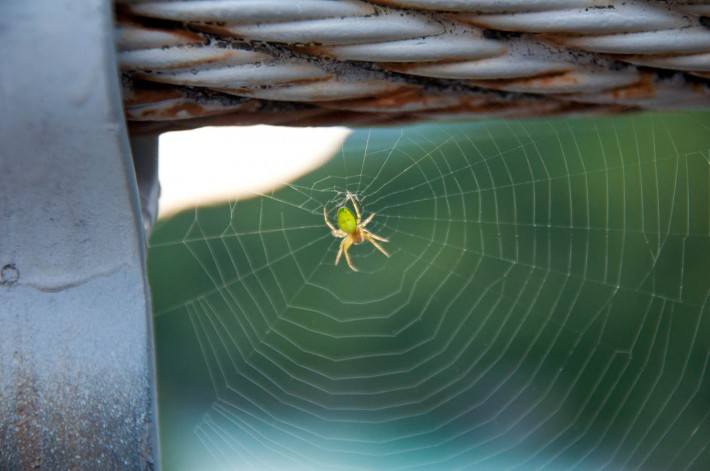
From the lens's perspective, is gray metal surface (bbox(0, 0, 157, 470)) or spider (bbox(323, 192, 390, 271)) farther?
spider (bbox(323, 192, 390, 271))

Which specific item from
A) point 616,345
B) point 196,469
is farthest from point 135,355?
point 616,345

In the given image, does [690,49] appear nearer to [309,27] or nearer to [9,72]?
[309,27]

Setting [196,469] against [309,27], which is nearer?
[309,27]

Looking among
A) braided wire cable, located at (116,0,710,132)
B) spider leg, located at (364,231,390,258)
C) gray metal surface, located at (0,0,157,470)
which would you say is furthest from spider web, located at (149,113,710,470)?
gray metal surface, located at (0,0,157,470)

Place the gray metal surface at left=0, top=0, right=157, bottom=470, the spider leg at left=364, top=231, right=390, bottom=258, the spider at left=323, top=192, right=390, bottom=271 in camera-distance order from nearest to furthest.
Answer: the gray metal surface at left=0, top=0, right=157, bottom=470
the spider at left=323, top=192, right=390, bottom=271
the spider leg at left=364, top=231, right=390, bottom=258

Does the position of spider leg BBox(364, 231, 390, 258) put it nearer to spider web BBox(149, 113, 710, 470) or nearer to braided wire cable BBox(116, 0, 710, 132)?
spider web BBox(149, 113, 710, 470)

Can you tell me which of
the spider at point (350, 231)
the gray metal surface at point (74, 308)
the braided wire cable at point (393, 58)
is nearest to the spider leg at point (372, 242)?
the spider at point (350, 231)

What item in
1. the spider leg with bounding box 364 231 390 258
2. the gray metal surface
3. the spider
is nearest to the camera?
the gray metal surface

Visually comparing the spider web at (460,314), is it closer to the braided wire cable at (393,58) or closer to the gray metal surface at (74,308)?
the braided wire cable at (393,58)
